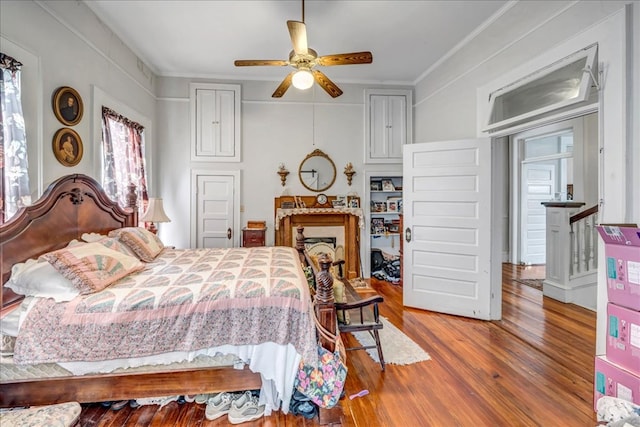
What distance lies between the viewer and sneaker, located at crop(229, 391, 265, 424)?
1849mm

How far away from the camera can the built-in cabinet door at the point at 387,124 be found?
491cm

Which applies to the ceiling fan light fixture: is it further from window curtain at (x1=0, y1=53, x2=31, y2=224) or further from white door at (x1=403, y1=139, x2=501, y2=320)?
window curtain at (x1=0, y1=53, x2=31, y2=224)

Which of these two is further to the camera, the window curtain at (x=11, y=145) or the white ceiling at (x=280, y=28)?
the white ceiling at (x=280, y=28)

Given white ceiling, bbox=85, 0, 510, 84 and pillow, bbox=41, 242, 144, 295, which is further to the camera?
white ceiling, bbox=85, 0, 510, 84

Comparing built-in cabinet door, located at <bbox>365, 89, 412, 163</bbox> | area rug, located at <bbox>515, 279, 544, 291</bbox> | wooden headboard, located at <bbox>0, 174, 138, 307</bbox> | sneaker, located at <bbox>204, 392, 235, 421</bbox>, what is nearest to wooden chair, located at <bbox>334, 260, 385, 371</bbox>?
sneaker, located at <bbox>204, 392, 235, 421</bbox>

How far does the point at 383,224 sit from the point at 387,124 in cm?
167

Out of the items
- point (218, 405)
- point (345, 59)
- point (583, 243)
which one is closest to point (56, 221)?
point (218, 405)

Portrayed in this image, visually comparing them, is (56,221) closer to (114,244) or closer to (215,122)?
(114,244)

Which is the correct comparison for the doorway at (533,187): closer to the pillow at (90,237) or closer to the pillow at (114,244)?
the pillow at (114,244)

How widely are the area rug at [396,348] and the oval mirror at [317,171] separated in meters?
2.50

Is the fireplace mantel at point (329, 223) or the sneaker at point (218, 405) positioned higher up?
the fireplace mantel at point (329, 223)

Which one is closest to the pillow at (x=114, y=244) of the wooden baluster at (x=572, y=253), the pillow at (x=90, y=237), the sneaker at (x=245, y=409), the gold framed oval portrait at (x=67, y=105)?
the pillow at (x=90, y=237)

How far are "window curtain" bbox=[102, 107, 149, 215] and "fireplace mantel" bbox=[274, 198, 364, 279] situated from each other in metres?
1.91

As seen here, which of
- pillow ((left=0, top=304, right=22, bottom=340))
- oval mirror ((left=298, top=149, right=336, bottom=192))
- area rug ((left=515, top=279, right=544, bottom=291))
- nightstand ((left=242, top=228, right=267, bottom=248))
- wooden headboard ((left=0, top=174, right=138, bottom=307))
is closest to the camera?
pillow ((left=0, top=304, right=22, bottom=340))
